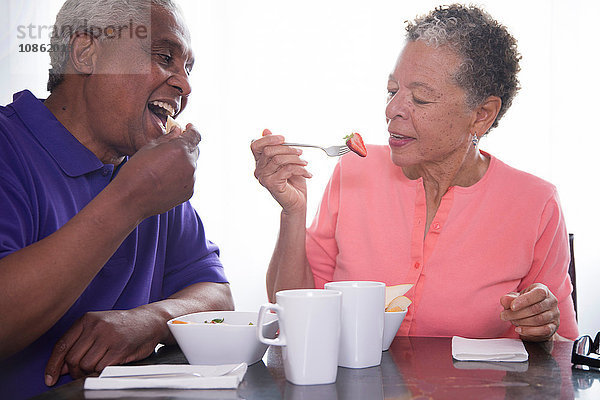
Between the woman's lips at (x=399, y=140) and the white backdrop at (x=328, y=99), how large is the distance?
1.73 m

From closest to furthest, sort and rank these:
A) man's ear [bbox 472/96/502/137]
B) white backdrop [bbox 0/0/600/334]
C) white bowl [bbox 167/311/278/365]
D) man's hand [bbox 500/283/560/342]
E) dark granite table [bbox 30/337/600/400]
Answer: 1. dark granite table [bbox 30/337/600/400]
2. white bowl [bbox 167/311/278/365]
3. man's hand [bbox 500/283/560/342]
4. man's ear [bbox 472/96/502/137]
5. white backdrop [bbox 0/0/600/334]

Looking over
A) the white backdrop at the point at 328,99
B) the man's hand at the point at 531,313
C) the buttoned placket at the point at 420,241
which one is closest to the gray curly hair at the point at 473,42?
the buttoned placket at the point at 420,241

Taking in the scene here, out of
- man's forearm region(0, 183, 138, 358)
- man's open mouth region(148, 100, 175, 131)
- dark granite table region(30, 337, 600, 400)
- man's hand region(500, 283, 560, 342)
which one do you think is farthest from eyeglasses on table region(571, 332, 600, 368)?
man's open mouth region(148, 100, 175, 131)

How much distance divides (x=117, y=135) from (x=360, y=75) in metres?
2.31

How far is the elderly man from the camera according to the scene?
1.01m

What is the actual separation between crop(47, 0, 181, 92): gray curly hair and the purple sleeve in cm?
49

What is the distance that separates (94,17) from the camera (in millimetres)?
1385

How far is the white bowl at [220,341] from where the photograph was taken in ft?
3.23

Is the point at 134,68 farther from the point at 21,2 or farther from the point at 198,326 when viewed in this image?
the point at 21,2

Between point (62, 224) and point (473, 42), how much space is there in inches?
46.6

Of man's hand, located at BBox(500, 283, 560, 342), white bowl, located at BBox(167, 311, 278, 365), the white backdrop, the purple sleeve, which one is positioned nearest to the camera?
white bowl, located at BBox(167, 311, 278, 365)

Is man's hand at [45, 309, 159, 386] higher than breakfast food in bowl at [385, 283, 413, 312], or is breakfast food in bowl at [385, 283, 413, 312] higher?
breakfast food in bowl at [385, 283, 413, 312]

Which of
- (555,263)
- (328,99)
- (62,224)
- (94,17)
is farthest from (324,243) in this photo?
(328,99)

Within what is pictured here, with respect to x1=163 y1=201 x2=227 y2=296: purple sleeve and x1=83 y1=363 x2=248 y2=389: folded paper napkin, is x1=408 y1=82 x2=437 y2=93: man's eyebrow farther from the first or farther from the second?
x1=83 y1=363 x2=248 y2=389: folded paper napkin
